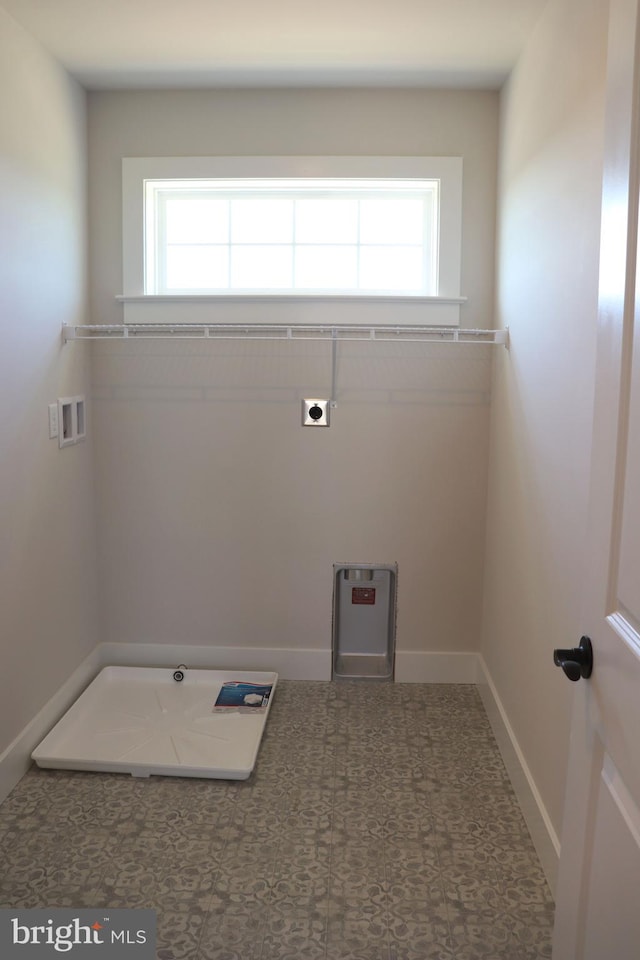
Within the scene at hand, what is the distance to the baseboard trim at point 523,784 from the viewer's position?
6.50ft

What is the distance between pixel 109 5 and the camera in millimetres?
2195

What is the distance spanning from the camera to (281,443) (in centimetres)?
307

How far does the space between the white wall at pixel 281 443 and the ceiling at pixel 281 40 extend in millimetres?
133

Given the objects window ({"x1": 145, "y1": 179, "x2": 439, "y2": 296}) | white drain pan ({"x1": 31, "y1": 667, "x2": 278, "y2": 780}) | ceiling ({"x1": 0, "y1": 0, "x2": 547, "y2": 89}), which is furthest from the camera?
window ({"x1": 145, "y1": 179, "x2": 439, "y2": 296})

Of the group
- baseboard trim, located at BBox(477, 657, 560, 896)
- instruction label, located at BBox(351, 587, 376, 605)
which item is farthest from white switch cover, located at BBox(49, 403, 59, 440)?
baseboard trim, located at BBox(477, 657, 560, 896)

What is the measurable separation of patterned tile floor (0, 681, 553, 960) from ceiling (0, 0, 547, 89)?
7.59 feet

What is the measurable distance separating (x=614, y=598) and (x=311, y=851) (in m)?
1.38

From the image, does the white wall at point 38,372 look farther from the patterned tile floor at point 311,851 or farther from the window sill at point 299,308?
the patterned tile floor at point 311,851

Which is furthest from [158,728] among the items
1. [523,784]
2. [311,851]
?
[523,784]

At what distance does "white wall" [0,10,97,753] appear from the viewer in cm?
231

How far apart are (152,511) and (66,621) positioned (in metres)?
0.55

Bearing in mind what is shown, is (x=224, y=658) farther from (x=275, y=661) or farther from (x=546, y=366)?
(x=546, y=366)

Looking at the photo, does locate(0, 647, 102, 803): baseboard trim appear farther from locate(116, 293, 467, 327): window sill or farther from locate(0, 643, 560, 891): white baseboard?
locate(116, 293, 467, 327): window sill

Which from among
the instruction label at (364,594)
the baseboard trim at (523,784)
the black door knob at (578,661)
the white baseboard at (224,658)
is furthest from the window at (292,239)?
the black door knob at (578,661)
